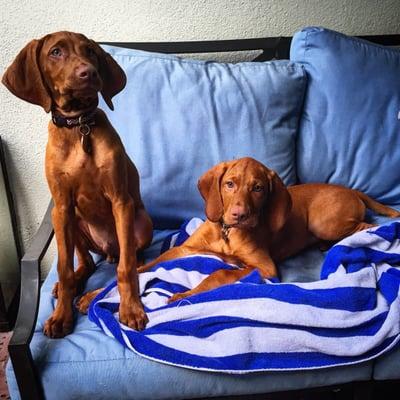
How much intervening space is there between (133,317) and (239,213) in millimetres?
408

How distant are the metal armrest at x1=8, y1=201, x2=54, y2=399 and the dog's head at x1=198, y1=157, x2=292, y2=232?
0.53 metres

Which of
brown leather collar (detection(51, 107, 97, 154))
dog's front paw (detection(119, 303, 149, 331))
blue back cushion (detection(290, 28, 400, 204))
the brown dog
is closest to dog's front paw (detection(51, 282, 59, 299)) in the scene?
the brown dog

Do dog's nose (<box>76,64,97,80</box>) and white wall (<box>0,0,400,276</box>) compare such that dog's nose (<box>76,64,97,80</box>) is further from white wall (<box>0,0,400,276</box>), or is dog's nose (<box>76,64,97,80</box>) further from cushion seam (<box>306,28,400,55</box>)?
cushion seam (<box>306,28,400,55</box>)

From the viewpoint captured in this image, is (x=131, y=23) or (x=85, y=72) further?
(x=131, y=23)

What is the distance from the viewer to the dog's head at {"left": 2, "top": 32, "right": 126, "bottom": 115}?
1188 millimetres

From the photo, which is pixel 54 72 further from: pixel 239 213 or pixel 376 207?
pixel 376 207

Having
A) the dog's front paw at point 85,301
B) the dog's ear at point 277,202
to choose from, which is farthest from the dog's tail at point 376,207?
the dog's front paw at point 85,301

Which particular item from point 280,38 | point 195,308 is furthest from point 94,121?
point 280,38

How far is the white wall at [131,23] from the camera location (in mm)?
1902

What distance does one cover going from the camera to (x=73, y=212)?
4.57 ft

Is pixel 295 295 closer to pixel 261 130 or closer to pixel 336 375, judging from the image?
pixel 336 375

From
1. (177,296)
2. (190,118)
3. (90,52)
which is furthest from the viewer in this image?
(190,118)

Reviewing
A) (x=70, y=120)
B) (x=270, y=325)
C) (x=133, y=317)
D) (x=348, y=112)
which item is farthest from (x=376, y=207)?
(x=70, y=120)

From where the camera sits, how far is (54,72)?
1216 millimetres
